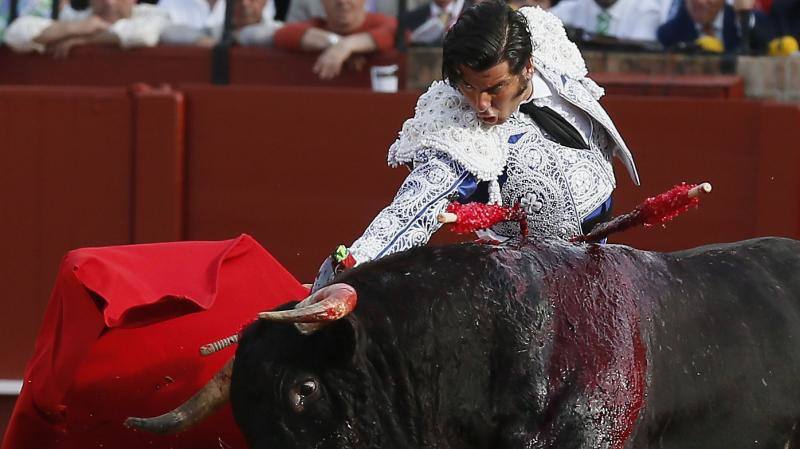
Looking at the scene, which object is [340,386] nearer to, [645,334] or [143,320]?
[645,334]

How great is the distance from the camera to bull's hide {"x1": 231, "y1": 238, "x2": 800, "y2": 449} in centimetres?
279

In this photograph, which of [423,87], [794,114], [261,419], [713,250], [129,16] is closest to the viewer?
[261,419]

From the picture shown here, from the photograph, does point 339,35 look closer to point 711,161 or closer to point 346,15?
point 346,15

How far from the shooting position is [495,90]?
3203 mm

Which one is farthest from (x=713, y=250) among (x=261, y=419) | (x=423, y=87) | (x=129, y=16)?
(x=129, y=16)

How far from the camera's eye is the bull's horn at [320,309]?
266 centimetres

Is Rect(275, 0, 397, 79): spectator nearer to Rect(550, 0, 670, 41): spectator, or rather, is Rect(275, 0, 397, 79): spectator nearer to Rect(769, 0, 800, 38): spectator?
Rect(550, 0, 670, 41): spectator

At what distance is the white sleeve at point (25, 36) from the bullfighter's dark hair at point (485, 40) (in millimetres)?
4057

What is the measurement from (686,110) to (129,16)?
2.52 metres

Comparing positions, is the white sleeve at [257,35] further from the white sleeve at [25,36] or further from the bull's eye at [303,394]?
the bull's eye at [303,394]

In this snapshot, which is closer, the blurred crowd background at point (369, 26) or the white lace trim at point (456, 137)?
the white lace trim at point (456, 137)

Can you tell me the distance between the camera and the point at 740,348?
314 cm

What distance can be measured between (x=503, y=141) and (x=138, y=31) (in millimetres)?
3712

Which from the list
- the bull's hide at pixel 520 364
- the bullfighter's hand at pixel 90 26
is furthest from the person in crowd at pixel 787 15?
the bull's hide at pixel 520 364
